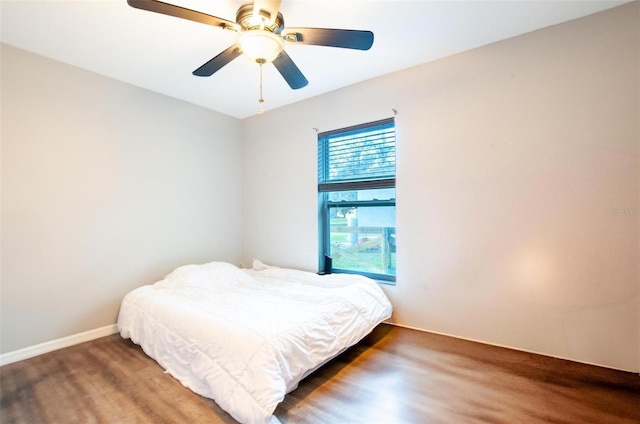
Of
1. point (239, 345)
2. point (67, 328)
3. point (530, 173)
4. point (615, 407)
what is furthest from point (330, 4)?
point (67, 328)

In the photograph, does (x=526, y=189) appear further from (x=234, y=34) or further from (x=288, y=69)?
(x=234, y=34)

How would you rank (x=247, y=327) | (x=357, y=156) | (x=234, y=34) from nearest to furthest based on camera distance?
(x=247, y=327), (x=234, y=34), (x=357, y=156)

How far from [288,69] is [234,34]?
0.63 metres

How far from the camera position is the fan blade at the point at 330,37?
65.7 inches

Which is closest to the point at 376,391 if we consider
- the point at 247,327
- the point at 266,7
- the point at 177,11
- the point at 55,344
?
the point at 247,327

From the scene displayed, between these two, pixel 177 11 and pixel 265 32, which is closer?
pixel 177 11

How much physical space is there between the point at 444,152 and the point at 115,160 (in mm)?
3255

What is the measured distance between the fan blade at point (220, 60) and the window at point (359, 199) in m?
1.59

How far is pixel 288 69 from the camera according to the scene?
6.77 feet

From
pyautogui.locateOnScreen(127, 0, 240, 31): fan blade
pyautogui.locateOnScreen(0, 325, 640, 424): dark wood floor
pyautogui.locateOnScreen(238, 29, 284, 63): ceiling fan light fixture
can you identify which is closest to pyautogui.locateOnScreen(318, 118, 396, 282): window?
pyautogui.locateOnScreen(0, 325, 640, 424): dark wood floor

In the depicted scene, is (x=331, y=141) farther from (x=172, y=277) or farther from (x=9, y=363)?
(x=9, y=363)

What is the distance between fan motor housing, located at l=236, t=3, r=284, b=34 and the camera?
1623 mm

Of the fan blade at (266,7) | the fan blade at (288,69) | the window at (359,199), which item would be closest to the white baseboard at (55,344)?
the window at (359,199)

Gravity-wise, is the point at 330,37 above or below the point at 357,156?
above
